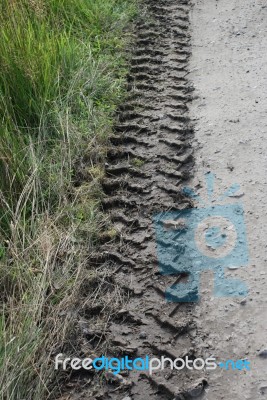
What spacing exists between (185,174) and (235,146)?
16.7 inches

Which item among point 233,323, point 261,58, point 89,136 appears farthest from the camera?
point 261,58

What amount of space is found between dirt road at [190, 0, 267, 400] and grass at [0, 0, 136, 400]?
2.13 feet

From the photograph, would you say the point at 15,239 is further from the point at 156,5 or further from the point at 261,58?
the point at 156,5

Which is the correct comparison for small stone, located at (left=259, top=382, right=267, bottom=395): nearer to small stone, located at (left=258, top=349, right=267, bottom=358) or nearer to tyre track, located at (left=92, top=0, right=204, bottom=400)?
small stone, located at (left=258, top=349, right=267, bottom=358)

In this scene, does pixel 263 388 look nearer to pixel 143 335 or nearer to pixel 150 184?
pixel 143 335

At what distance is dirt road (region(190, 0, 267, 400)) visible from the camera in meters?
2.92

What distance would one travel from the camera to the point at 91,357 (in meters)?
2.98

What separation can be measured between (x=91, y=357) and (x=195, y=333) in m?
0.51

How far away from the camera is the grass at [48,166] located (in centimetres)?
296

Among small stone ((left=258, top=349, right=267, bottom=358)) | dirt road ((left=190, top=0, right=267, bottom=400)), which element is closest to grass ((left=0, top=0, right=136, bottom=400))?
dirt road ((left=190, top=0, right=267, bottom=400))

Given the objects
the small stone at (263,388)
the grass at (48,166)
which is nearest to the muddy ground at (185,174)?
the small stone at (263,388)

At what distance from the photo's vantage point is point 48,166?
12.7 feet

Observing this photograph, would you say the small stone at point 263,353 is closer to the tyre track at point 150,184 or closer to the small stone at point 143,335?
the tyre track at point 150,184

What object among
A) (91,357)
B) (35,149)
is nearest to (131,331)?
(91,357)
